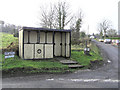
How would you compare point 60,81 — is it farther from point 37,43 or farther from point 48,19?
point 48,19

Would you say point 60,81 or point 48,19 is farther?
point 48,19

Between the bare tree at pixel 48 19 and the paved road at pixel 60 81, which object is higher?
the bare tree at pixel 48 19

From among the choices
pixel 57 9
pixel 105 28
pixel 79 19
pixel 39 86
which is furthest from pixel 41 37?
pixel 105 28

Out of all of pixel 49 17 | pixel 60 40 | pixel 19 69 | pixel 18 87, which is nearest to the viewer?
pixel 18 87

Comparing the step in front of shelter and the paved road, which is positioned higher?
the step in front of shelter

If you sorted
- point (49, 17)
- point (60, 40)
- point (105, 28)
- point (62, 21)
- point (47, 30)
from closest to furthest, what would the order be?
point (47, 30) < point (60, 40) < point (62, 21) < point (49, 17) < point (105, 28)

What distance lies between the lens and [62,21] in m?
27.7

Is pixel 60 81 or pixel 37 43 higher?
pixel 37 43

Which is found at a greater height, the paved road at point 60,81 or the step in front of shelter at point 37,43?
the step in front of shelter at point 37,43

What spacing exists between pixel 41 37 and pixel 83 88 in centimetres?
770

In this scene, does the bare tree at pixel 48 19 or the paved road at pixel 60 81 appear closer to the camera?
the paved road at pixel 60 81

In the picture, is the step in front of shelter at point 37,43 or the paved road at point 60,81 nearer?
the paved road at point 60,81

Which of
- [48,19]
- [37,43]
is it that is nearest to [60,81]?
[37,43]

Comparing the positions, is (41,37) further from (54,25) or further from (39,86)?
(54,25)
